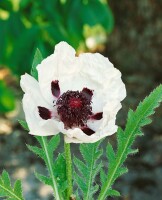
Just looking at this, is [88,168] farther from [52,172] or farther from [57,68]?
[57,68]

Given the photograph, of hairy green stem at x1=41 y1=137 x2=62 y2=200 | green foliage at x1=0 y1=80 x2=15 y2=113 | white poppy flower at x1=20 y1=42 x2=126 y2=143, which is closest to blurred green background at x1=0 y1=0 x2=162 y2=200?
green foliage at x1=0 y1=80 x2=15 y2=113

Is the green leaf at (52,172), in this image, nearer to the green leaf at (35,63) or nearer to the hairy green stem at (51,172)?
the hairy green stem at (51,172)

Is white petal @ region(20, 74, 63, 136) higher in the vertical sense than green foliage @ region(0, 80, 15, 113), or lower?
higher

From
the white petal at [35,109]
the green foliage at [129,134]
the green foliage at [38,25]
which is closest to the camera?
the white petal at [35,109]

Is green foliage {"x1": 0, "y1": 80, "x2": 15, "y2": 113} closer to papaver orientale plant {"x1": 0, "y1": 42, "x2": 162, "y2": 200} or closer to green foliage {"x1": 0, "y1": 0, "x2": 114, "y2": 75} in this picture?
green foliage {"x1": 0, "y1": 0, "x2": 114, "y2": 75}

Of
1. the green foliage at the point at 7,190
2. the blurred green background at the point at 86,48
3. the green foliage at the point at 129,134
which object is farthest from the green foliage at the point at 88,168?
the blurred green background at the point at 86,48

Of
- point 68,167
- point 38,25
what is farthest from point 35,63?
point 38,25

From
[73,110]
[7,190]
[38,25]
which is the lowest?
[38,25]
